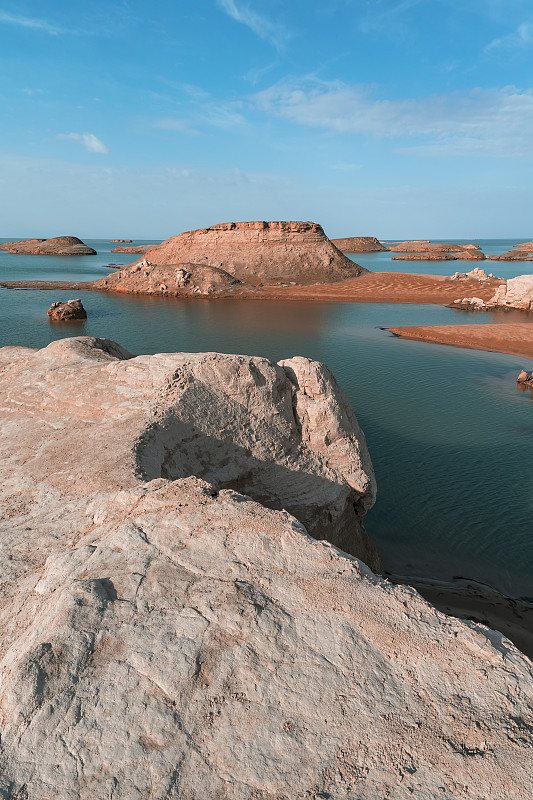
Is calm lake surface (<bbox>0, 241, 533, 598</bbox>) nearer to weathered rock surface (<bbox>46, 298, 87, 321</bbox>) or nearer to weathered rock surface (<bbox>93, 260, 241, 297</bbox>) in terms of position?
weathered rock surface (<bbox>46, 298, 87, 321</bbox>)

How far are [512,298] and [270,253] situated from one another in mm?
34754

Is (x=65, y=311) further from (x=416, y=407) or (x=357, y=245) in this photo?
(x=357, y=245)

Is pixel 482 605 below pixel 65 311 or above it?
below

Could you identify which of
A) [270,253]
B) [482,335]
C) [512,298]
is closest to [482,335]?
[482,335]

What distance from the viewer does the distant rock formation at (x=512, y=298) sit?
42438mm

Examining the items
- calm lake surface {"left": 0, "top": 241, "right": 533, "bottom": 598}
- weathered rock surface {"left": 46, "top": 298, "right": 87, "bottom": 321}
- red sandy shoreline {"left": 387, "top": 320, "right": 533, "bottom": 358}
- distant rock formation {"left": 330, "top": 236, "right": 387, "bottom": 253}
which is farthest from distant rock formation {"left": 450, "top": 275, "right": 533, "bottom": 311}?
distant rock formation {"left": 330, "top": 236, "right": 387, "bottom": 253}

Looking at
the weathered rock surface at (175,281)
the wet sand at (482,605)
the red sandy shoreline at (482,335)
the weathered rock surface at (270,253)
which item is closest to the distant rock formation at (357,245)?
the weathered rock surface at (270,253)

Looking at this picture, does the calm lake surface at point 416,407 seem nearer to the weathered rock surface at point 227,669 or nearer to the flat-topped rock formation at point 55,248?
the weathered rock surface at point 227,669

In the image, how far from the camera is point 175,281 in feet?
185

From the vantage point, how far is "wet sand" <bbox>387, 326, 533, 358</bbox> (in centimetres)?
3074

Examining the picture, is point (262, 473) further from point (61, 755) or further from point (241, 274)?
point (241, 274)

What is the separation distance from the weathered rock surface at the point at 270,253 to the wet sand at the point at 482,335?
3055cm

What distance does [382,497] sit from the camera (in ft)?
43.2

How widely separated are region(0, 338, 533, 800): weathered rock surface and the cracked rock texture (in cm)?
6001
